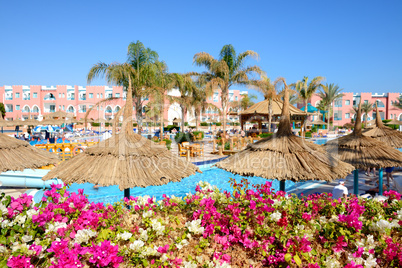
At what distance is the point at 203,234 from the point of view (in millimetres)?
3385

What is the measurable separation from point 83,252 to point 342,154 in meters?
7.24

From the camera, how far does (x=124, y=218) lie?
364cm

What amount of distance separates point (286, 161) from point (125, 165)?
10.4 ft

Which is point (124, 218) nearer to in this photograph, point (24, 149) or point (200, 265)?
point (200, 265)

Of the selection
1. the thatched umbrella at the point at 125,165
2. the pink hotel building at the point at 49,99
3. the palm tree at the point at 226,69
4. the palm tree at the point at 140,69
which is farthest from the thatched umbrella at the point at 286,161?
the pink hotel building at the point at 49,99

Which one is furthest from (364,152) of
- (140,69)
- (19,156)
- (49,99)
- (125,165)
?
(49,99)

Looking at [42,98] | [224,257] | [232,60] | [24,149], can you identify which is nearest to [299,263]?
[224,257]

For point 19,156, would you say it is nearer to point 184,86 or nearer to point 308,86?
point 184,86

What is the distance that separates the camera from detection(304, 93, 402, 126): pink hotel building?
2233 inches

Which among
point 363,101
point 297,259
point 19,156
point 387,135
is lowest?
point 297,259

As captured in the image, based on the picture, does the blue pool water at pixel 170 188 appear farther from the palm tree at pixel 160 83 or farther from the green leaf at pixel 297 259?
the green leaf at pixel 297 259

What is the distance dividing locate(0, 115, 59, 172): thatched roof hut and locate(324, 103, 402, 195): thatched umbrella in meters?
8.21

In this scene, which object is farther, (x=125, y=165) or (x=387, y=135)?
(x=387, y=135)

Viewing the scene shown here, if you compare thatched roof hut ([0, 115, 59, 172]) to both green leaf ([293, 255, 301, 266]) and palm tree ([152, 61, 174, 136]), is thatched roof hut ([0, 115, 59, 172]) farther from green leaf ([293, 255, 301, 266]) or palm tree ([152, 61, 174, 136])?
palm tree ([152, 61, 174, 136])
